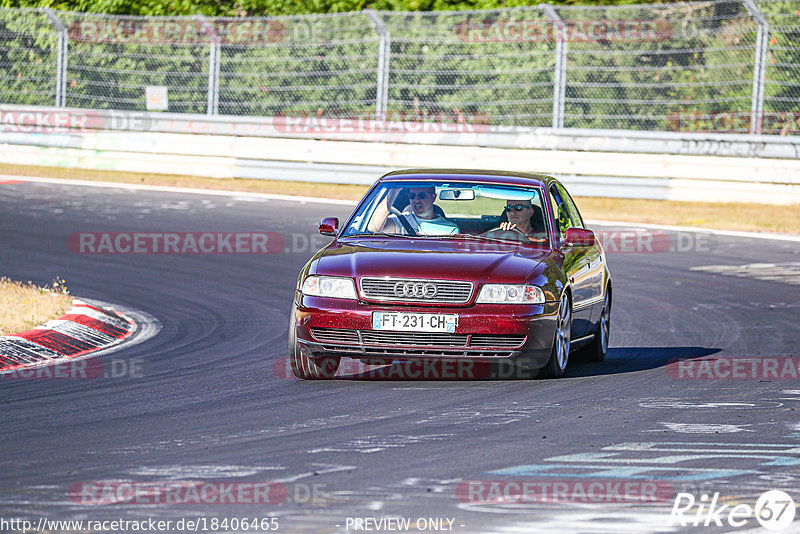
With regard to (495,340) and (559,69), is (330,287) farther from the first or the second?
(559,69)

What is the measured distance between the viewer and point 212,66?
81.5ft

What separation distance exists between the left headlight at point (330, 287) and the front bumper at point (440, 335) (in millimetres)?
50

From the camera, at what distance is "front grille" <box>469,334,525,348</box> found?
8.89m

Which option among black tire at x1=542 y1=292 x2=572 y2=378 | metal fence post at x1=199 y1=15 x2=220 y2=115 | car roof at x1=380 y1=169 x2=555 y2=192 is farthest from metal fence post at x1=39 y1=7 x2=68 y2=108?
black tire at x1=542 y1=292 x2=572 y2=378

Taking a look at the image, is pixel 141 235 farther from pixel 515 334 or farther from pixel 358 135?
pixel 515 334

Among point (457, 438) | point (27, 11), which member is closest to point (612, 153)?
point (27, 11)

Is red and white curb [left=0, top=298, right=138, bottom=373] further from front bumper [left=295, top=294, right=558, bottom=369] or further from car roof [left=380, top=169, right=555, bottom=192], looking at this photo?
car roof [left=380, top=169, right=555, bottom=192]

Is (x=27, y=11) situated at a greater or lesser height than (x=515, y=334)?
greater

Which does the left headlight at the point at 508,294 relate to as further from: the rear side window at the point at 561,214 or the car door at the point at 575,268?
the rear side window at the point at 561,214

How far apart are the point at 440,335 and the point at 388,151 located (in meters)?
14.9

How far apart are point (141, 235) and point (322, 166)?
6334mm

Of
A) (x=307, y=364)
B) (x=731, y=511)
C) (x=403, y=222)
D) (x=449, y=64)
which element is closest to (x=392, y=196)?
(x=403, y=222)

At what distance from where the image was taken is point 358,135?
23797 mm

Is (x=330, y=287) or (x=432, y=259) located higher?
(x=432, y=259)
